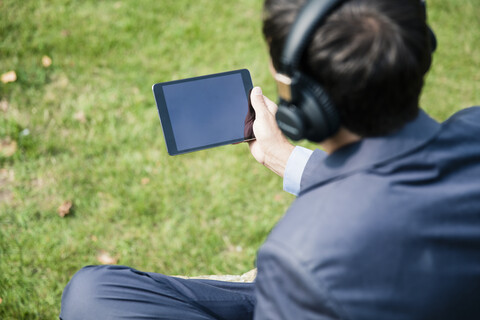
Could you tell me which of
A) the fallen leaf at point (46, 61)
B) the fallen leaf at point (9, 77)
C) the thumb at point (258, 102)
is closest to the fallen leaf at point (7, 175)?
the fallen leaf at point (9, 77)

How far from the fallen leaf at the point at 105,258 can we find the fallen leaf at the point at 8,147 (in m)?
0.89

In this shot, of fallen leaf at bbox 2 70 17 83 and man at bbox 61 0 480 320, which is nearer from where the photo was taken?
man at bbox 61 0 480 320

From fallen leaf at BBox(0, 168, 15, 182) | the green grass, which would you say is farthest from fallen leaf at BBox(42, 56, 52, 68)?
fallen leaf at BBox(0, 168, 15, 182)

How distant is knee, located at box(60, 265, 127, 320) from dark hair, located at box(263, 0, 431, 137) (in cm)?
100

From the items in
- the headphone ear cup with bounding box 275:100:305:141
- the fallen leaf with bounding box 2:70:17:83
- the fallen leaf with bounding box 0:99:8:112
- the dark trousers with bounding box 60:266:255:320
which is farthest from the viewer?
the fallen leaf with bounding box 2:70:17:83

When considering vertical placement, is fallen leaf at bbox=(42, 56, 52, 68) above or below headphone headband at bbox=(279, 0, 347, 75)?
below

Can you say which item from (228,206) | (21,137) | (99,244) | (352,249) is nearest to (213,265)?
(228,206)

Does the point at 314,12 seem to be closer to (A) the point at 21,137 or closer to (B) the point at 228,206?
(B) the point at 228,206

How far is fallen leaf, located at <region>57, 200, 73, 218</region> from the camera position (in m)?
2.45

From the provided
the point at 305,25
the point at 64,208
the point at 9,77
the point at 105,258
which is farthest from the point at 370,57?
the point at 9,77

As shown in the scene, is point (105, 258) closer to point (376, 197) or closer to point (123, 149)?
point (123, 149)

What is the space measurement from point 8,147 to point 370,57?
2490mm

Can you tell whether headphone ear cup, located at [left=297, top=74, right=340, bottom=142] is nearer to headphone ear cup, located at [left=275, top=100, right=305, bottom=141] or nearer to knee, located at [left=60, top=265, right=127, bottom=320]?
headphone ear cup, located at [left=275, top=100, right=305, bottom=141]

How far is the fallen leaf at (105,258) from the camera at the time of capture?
91.1 inches
